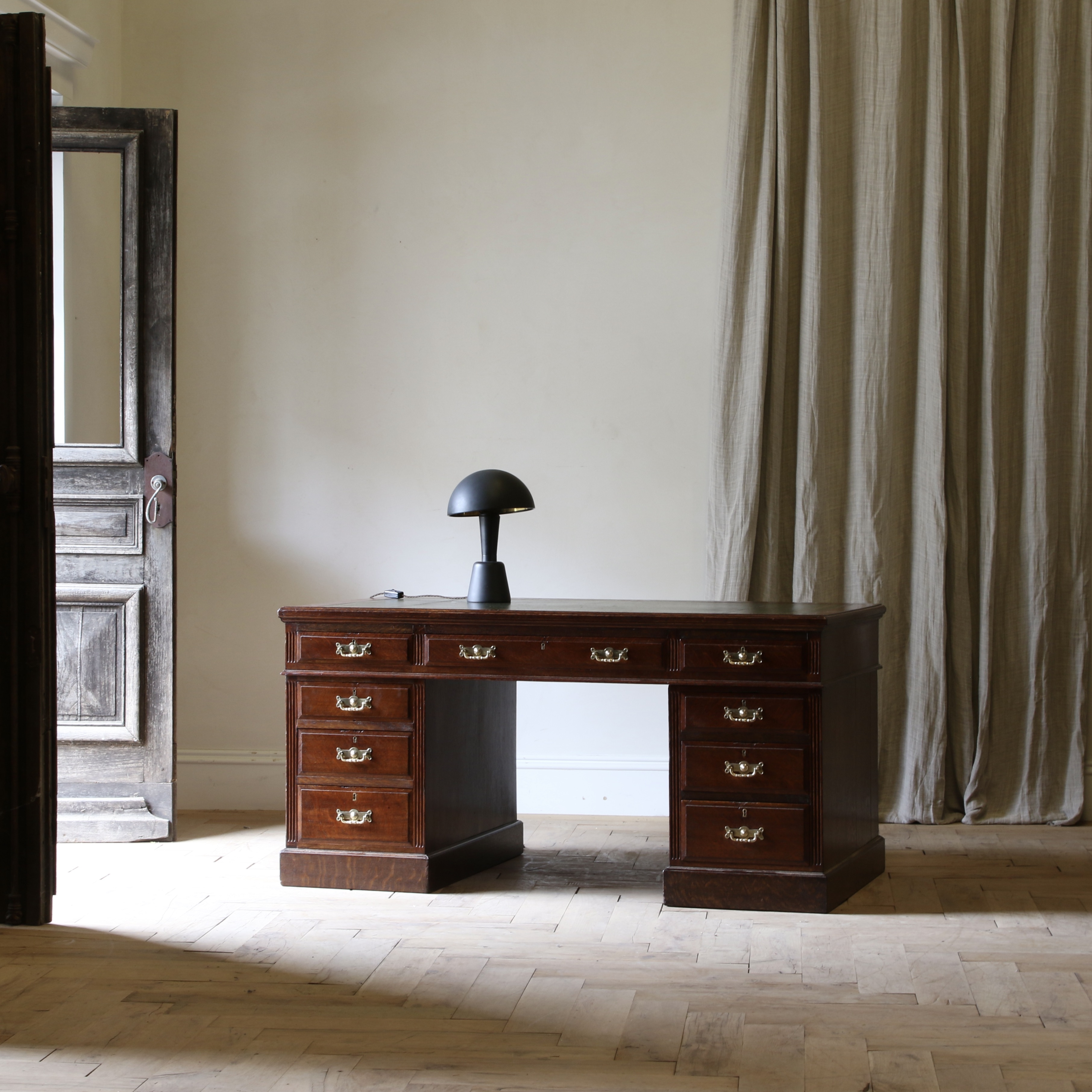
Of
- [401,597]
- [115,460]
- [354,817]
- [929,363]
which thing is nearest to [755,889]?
[354,817]

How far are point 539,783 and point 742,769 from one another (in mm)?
1355

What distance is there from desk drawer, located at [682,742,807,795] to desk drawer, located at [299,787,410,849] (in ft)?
2.40

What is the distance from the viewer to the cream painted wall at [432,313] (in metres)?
4.22

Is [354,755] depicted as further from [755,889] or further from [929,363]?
[929,363]

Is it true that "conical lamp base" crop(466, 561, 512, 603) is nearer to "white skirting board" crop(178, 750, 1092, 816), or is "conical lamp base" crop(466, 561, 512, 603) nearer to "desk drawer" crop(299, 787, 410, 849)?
"desk drawer" crop(299, 787, 410, 849)

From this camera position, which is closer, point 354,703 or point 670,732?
point 670,732

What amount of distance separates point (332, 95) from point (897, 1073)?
360 centimetres

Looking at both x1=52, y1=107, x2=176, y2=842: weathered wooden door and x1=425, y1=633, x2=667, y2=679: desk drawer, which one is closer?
x1=425, y1=633, x2=667, y2=679: desk drawer

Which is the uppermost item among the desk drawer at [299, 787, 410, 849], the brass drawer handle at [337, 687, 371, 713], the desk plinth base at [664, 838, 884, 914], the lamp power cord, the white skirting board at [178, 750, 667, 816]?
the lamp power cord

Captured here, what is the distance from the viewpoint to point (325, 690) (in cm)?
326

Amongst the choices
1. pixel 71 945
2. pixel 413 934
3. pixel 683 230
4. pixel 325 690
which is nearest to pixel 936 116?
pixel 683 230

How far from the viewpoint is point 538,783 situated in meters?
4.25

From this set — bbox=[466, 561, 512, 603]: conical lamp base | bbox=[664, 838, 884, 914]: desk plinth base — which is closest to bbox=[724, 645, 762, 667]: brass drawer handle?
bbox=[664, 838, 884, 914]: desk plinth base

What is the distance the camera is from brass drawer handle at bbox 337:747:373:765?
3.21 m
